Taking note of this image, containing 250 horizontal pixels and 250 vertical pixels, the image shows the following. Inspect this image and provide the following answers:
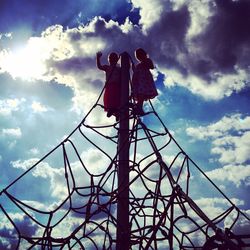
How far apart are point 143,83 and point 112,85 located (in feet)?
2.43

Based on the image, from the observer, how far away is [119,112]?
771 centimetres

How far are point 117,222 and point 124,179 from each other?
80 centimetres

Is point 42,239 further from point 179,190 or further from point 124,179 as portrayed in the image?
point 179,190

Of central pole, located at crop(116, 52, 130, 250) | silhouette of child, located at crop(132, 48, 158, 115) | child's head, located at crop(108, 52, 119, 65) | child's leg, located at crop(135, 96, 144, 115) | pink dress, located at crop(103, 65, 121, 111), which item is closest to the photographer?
central pole, located at crop(116, 52, 130, 250)

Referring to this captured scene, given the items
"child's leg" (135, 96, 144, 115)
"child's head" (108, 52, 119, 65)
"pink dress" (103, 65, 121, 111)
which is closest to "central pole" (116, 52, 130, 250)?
"child's leg" (135, 96, 144, 115)

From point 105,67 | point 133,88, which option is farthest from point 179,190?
point 105,67

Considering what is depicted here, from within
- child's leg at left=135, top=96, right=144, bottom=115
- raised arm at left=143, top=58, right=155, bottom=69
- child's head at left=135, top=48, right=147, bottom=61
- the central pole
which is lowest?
the central pole

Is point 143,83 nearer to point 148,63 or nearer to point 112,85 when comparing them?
point 148,63

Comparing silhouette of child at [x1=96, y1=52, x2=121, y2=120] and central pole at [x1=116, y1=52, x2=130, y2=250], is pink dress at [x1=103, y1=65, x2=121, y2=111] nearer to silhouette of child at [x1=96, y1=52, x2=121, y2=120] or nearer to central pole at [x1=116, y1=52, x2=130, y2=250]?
silhouette of child at [x1=96, y1=52, x2=121, y2=120]

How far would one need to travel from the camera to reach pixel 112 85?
841 cm

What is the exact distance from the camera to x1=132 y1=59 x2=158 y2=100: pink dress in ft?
27.2

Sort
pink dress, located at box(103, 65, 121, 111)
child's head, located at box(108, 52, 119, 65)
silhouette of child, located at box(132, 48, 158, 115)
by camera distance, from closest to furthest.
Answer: pink dress, located at box(103, 65, 121, 111), silhouette of child, located at box(132, 48, 158, 115), child's head, located at box(108, 52, 119, 65)

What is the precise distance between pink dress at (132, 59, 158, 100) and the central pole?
1.79 feet

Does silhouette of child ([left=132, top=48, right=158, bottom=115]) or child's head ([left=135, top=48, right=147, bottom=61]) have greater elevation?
child's head ([left=135, top=48, right=147, bottom=61])
